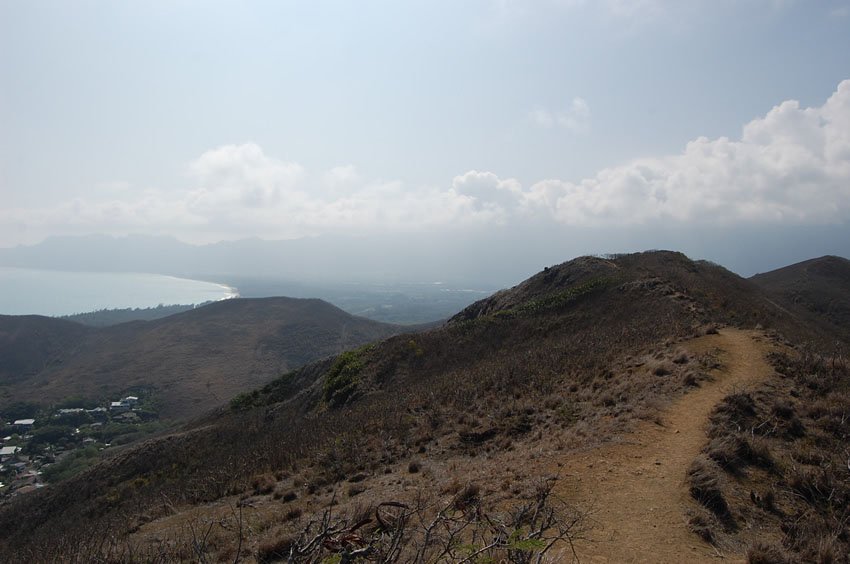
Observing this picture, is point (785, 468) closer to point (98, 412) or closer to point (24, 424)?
point (98, 412)

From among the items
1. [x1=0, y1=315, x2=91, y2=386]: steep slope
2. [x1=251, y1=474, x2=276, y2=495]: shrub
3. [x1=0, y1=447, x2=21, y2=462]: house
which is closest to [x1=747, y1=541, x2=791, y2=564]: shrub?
[x1=251, y1=474, x2=276, y2=495]: shrub

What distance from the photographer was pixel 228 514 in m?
8.49

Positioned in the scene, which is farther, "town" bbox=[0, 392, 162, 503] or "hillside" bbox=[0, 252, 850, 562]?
"town" bbox=[0, 392, 162, 503]

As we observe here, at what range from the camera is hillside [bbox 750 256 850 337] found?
3966cm

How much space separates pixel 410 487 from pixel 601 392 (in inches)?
238

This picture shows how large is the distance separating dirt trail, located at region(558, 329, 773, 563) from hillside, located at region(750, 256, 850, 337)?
36497mm

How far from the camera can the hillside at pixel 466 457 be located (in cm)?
496

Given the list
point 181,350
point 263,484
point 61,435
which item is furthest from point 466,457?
point 181,350

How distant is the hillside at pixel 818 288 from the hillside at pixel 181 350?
220ft

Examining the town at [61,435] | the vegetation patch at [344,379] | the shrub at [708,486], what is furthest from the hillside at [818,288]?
the town at [61,435]

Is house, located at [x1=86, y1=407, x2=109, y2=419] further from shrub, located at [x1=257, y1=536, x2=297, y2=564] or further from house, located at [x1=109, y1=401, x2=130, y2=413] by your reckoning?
shrub, located at [x1=257, y1=536, x2=297, y2=564]

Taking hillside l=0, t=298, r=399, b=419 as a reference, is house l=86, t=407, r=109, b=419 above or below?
below

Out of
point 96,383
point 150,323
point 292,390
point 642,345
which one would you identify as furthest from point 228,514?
point 150,323

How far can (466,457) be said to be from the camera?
9.43 m
